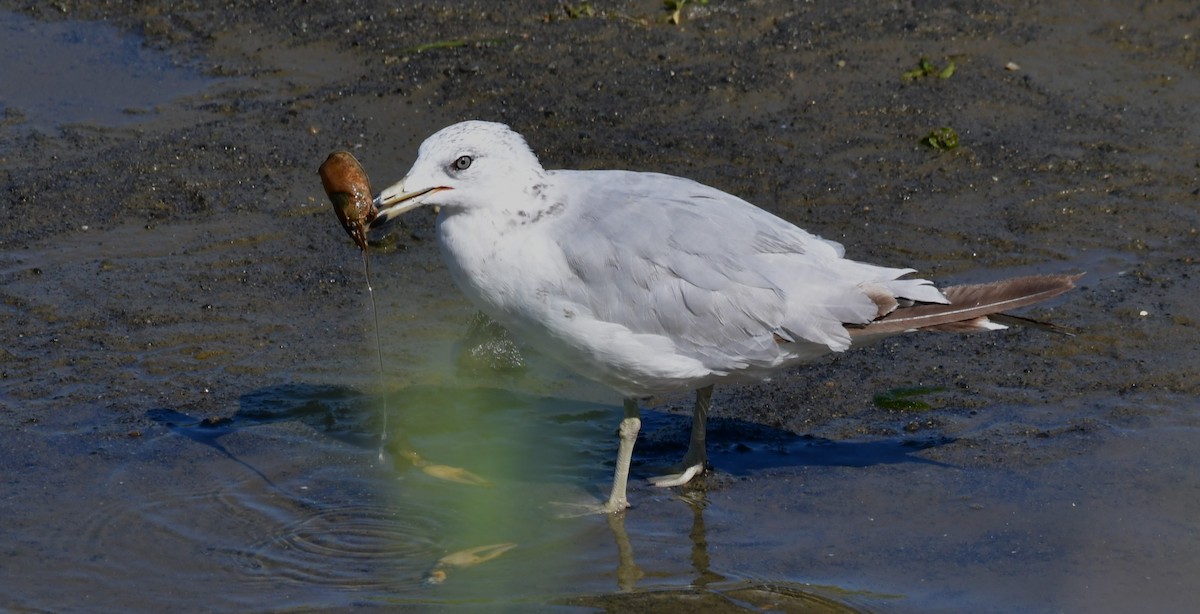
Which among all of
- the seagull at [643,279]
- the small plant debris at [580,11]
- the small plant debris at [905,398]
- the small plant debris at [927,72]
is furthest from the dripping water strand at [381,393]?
the small plant debris at [927,72]

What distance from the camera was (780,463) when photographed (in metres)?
6.10

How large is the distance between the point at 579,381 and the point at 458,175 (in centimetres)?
182

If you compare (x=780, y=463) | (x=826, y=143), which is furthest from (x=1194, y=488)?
(x=826, y=143)

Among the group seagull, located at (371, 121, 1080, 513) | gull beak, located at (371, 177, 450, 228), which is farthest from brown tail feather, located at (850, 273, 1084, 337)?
gull beak, located at (371, 177, 450, 228)

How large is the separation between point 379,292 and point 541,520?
2165 mm

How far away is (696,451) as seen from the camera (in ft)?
19.7

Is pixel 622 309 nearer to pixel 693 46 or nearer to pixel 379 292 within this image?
pixel 379 292

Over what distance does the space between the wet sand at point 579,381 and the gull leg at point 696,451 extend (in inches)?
2.6

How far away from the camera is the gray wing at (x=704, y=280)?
546cm

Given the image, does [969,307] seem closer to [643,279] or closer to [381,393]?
[643,279]

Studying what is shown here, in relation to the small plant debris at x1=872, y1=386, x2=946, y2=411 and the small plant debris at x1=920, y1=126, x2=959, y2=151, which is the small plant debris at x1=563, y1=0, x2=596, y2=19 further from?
the small plant debris at x1=872, y1=386, x2=946, y2=411

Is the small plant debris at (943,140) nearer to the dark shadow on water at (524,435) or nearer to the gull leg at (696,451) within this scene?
the dark shadow on water at (524,435)

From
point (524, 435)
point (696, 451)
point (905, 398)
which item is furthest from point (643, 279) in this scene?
point (905, 398)

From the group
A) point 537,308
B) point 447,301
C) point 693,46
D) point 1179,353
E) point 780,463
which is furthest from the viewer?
point 693,46
